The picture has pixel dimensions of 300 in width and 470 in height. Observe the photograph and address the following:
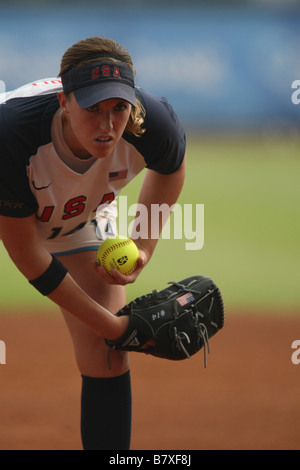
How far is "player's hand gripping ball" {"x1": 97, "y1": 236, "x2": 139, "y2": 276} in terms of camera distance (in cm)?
195

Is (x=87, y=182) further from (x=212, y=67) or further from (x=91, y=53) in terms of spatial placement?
(x=212, y=67)

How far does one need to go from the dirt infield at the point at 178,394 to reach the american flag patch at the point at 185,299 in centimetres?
72

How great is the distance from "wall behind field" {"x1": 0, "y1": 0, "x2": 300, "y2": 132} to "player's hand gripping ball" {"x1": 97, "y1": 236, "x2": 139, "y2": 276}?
25.1 feet

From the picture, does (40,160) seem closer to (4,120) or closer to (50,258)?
(4,120)

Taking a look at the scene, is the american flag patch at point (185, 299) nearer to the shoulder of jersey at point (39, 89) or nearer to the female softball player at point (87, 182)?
the female softball player at point (87, 182)

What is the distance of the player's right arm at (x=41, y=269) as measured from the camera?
1759 millimetres

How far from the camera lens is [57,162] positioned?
5.70ft

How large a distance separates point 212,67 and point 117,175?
8.53 m

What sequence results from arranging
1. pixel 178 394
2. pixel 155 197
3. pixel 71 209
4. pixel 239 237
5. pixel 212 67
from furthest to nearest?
pixel 212 67, pixel 239 237, pixel 178 394, pixel 155 197, pixel 71 209

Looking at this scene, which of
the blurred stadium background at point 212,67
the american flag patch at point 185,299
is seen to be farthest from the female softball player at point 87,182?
the blurred stadium background at point 212,67

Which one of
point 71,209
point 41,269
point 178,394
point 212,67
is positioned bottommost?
point 178,394

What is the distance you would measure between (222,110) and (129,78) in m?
9.22

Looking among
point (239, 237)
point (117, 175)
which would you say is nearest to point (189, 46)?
point (239, 237)

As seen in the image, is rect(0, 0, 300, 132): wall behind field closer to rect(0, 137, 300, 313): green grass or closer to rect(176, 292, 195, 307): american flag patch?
rect(0, 137, 300, 313): green grass
